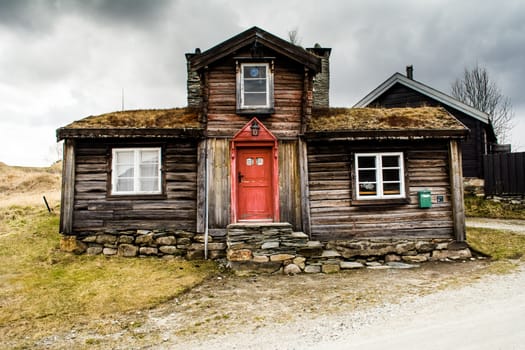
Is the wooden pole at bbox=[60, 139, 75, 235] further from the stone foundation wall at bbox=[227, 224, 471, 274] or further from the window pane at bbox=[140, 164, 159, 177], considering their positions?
the stone foundation wall at bbox=[227, 224, 471, 274]

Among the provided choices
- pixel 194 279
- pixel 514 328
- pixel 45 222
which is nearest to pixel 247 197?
pixel 194 279

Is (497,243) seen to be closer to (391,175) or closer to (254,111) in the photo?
(391,175)

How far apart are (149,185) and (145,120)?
6.45 feet

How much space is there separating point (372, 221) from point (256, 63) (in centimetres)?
556

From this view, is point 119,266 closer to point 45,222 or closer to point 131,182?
point 131,182

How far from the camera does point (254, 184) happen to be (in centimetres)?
1044

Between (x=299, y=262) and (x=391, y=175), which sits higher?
(x=391, y=175)

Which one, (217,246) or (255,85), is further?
(255,85)

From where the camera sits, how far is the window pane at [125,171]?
1038cm

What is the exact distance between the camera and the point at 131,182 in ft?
34.1

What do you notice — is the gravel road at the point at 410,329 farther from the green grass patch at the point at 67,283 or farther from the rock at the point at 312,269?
the rock at the point at 312,269

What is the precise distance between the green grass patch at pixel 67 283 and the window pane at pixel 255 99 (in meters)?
4.57

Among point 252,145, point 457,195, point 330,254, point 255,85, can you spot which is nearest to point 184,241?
point 252,145

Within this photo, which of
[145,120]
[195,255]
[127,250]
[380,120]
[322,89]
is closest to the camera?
[195,255]
